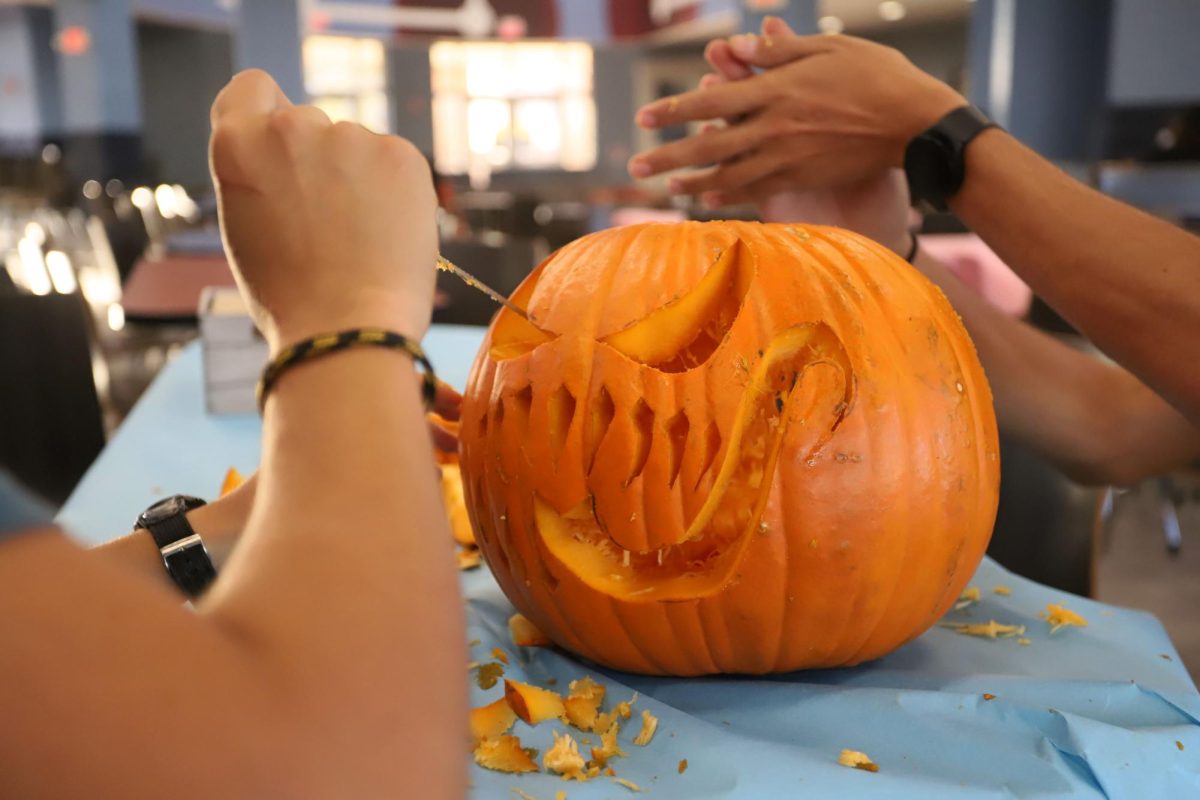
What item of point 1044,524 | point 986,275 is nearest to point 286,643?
point 1044,524

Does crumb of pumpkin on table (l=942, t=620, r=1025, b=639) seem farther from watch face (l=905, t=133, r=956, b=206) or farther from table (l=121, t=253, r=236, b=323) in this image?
table (l=121, t=253, r=236, b=323)

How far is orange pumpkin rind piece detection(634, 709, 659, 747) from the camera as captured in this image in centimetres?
63

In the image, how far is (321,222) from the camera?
43 centimetres

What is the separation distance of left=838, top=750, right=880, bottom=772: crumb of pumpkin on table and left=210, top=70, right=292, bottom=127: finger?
0.49 m

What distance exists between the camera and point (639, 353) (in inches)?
28.5

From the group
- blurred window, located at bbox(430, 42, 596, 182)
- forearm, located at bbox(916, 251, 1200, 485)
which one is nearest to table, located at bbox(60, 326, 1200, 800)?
forearm, located at bbox(916, 251, 1200, 485)

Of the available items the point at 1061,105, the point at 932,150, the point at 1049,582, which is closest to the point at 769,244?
the point at 932,150

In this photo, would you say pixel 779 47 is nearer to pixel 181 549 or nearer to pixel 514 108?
pixel 181 549

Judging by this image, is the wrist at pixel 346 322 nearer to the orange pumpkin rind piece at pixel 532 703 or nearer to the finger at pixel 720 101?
the orange pumpkin rind piece at pixel 532 703

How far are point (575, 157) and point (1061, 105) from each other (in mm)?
7466

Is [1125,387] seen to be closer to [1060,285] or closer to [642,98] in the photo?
[1060,285]

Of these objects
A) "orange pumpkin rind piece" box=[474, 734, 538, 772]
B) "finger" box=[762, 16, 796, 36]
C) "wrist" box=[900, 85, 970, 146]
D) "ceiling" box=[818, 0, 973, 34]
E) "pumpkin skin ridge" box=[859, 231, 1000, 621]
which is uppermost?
"ceiling" box=[818, 0, 973, 34]

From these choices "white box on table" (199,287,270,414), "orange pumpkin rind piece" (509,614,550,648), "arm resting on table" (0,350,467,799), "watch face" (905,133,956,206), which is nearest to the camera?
"arm resting on table" (0,350,467,799)

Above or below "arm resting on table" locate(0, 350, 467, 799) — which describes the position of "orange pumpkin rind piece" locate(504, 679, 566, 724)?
below
